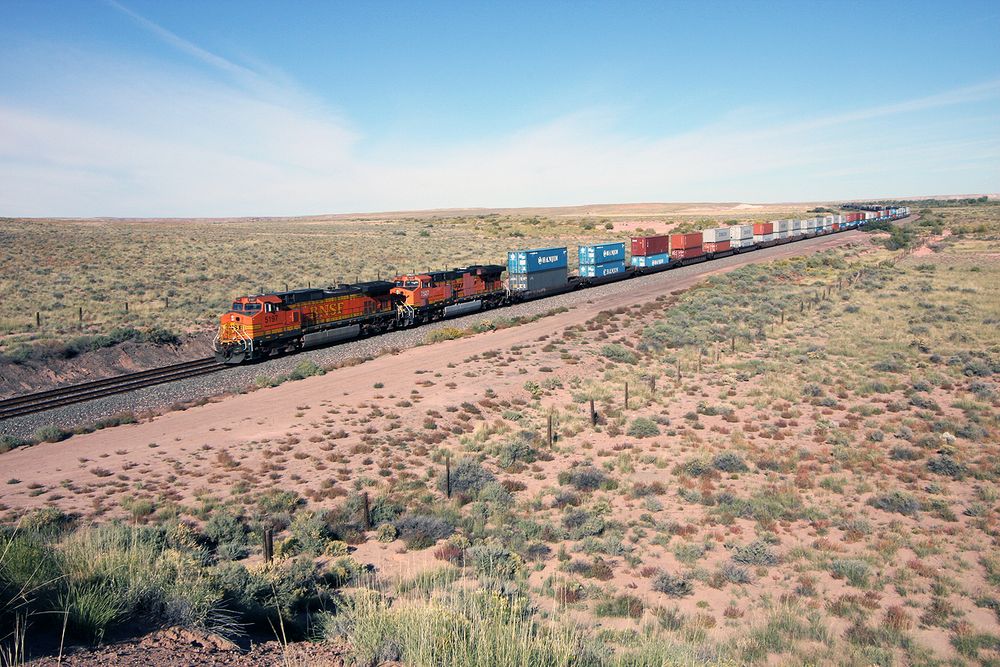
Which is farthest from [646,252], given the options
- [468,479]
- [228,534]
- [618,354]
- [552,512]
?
[228,534]

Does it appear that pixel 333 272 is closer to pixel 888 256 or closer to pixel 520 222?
pixel 888 256

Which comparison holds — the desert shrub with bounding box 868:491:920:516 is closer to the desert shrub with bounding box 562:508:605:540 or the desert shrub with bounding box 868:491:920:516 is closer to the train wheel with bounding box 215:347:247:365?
the desert shrub with bounding box 562:508:605:540

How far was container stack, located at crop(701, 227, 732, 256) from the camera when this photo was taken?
250ft

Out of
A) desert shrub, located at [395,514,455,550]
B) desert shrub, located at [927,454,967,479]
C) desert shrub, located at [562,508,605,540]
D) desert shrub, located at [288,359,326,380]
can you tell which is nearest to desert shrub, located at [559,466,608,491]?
desert shrub, located at [562,508,605,540]

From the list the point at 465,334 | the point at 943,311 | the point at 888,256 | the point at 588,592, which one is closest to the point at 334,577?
the point at 588,592

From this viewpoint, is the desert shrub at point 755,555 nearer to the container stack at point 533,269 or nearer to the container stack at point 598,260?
the container stack at point 533,269

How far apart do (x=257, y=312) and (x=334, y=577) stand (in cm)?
2190

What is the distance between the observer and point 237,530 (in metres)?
14.1

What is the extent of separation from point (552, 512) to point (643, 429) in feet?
23.3

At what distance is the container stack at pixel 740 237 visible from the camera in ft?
268

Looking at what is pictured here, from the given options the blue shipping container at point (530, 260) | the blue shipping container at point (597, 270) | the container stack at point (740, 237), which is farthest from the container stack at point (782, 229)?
the blue shipping container at point (530, 260)

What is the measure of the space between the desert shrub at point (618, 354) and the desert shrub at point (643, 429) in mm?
10592

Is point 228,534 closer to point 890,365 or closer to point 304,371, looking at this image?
point 304,371

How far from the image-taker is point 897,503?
628 inches
